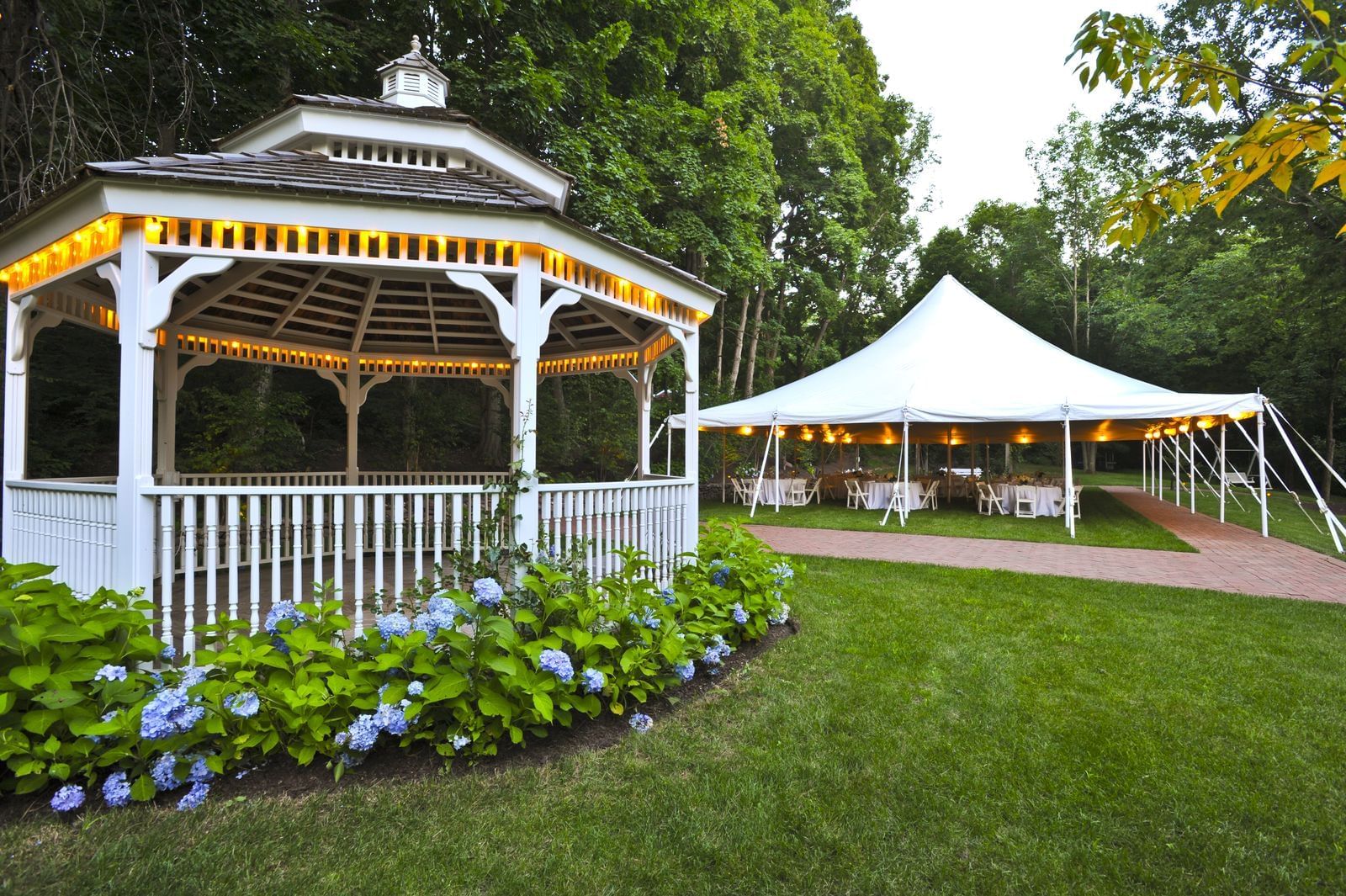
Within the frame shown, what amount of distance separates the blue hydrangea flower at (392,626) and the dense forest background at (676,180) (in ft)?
17.2

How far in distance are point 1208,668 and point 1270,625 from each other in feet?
5.44

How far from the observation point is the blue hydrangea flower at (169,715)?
2539mm

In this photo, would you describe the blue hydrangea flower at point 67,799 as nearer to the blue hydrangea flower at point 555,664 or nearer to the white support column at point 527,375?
the blue hydrangea flower at point 555,664

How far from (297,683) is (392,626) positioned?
0.44 metres

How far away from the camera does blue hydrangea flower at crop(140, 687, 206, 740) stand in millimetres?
2539

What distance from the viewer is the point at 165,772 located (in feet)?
8.54

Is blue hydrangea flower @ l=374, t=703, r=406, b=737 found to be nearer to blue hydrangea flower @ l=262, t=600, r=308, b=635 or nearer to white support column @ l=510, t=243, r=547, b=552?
blue hydrangea flower @ l=262, t=600, r=308, b=635

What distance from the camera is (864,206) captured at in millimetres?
25578

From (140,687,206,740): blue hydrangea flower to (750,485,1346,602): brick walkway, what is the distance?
729cm

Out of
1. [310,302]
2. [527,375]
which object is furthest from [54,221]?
[527,375]

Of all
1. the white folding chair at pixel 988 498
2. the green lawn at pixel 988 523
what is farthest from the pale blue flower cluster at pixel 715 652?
the white folding chair at pixel 988 498

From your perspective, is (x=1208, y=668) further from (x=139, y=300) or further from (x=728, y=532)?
(x=139, y=300)

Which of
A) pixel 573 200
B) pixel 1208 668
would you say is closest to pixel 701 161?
pixel 573 200

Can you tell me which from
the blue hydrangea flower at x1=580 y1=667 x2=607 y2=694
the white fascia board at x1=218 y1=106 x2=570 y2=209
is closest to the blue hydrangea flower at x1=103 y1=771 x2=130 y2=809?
the blue hydrangea flower at x1=580 y1=667 x2=607 y2=694
